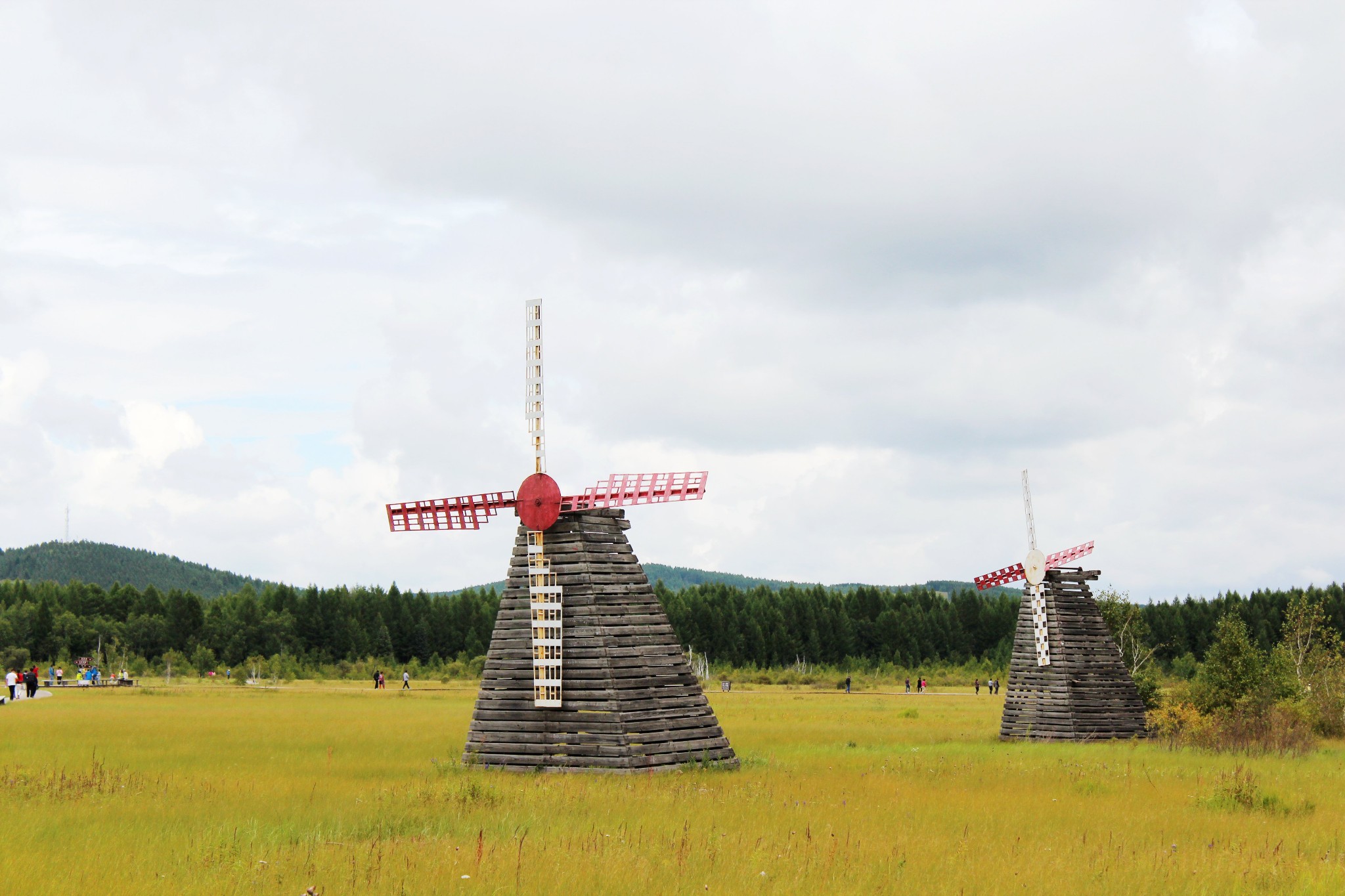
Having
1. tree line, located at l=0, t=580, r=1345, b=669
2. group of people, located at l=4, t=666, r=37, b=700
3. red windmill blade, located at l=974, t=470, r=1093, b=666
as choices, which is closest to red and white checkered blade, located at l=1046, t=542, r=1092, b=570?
red windmill blade, located at l=974, t=470, r=1093, b=666

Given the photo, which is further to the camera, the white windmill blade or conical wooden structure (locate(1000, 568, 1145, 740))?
conical wooden structure (locate(1000, 568, 1145, 740))

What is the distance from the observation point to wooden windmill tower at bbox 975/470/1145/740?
3888 centimetres

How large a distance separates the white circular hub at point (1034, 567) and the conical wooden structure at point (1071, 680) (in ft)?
1.41

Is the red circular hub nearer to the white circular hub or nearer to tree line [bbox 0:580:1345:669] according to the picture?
the white circular hub

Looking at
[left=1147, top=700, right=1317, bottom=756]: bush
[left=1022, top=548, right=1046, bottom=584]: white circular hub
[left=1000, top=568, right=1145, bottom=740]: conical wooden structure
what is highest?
[left=1022, top=548, right=1046, bottom=584]: white circular hub

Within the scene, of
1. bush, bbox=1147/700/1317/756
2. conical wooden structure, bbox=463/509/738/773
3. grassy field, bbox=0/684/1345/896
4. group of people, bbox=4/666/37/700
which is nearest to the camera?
grassy field, bbox=0/684/1345/896

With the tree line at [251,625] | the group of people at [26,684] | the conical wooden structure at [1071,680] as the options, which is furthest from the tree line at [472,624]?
the conical wooden structure at [1071,680]

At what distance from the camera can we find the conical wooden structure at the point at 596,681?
90.3ft

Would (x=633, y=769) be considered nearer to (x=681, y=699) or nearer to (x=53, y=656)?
(x=681, y=699)

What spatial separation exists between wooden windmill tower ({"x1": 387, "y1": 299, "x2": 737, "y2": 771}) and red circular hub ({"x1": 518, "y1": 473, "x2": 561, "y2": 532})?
2cm

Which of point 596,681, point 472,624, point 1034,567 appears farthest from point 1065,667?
point 472,624

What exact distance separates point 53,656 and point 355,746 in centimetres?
10936

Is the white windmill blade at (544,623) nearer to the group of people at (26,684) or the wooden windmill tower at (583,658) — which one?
the wooden windmill tower at (583,658)

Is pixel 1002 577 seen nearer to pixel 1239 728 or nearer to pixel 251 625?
pixel 1239 728
